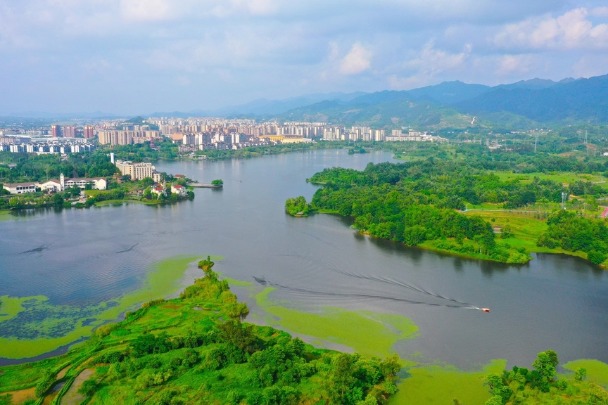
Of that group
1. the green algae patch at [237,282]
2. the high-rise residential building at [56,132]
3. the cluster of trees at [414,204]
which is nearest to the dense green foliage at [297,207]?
the cluster of trees at [414,204]

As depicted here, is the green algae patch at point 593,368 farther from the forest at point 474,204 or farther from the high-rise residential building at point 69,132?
the high-rise residential building at point 69,132

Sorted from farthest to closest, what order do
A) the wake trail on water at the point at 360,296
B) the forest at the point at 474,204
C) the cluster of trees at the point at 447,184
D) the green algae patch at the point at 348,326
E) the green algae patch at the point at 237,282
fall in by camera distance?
the cluster of trees at the point at 447,184 < the forest at the point at 474,204 < the green algae patch at the point at 237,282 < the wake trail on water at the point at 360,296 < the green algae patch at the point at 348,326

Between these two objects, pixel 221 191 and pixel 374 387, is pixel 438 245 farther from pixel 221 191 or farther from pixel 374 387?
pixel 221 191

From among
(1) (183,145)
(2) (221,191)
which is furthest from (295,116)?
(2) (221,191)

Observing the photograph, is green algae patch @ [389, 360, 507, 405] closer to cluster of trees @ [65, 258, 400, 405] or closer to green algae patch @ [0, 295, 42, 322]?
cluster of trees @ [65, 258, 400, 405]

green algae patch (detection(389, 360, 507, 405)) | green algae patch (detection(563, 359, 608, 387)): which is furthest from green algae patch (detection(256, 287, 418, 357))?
green algae patch (detection(563, 359, 608, 387))

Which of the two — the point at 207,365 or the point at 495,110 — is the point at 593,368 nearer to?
the point at 207,365
